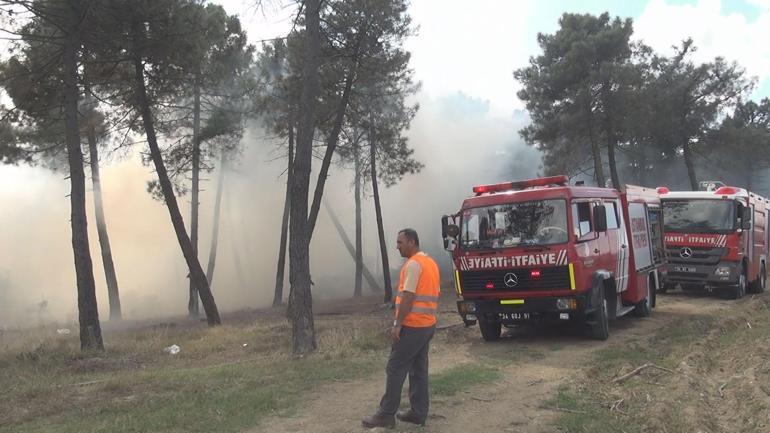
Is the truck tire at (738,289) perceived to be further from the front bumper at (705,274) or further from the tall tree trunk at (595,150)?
the tall tree trunk at (595,150)

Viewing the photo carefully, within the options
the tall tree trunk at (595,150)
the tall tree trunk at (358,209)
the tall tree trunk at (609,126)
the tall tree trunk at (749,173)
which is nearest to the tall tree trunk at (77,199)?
the tall tree trunk at (358,209)

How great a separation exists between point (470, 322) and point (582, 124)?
55.1ft

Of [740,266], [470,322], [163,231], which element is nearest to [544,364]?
[470,322]

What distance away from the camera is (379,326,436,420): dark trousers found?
5.17m

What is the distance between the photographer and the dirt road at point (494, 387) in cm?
562

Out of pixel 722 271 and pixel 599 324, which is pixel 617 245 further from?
pixel 722 271

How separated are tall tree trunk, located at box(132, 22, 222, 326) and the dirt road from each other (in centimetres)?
777

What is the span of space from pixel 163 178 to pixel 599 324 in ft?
37.8

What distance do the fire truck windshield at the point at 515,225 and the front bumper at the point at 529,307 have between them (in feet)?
2.96

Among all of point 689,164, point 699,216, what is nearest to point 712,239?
point 699,216

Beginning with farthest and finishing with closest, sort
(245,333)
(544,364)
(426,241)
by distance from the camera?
1. (426,241)
2. (245,333)
3. (544,364)

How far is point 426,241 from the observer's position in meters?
41.6

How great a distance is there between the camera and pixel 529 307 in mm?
9359

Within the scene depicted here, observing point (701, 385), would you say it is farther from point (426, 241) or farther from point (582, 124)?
point (426, 241)
